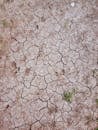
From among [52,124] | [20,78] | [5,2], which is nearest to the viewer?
[52,124]

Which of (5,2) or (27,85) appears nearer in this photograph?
(27,85)

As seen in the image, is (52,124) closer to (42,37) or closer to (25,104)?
(25,104)

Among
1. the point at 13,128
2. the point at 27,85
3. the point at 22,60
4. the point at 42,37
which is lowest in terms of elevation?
the point at 13,128

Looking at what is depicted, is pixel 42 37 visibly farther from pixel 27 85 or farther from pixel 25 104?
pixel 25 104

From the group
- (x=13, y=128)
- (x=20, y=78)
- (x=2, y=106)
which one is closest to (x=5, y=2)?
(x=20, y=78)

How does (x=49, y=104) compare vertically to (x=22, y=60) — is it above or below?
below

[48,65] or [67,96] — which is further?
[48,65]

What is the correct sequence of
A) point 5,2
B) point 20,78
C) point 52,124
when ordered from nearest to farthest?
point 52,124
point 20,78
point 5,2

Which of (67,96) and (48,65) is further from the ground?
(48,65)
